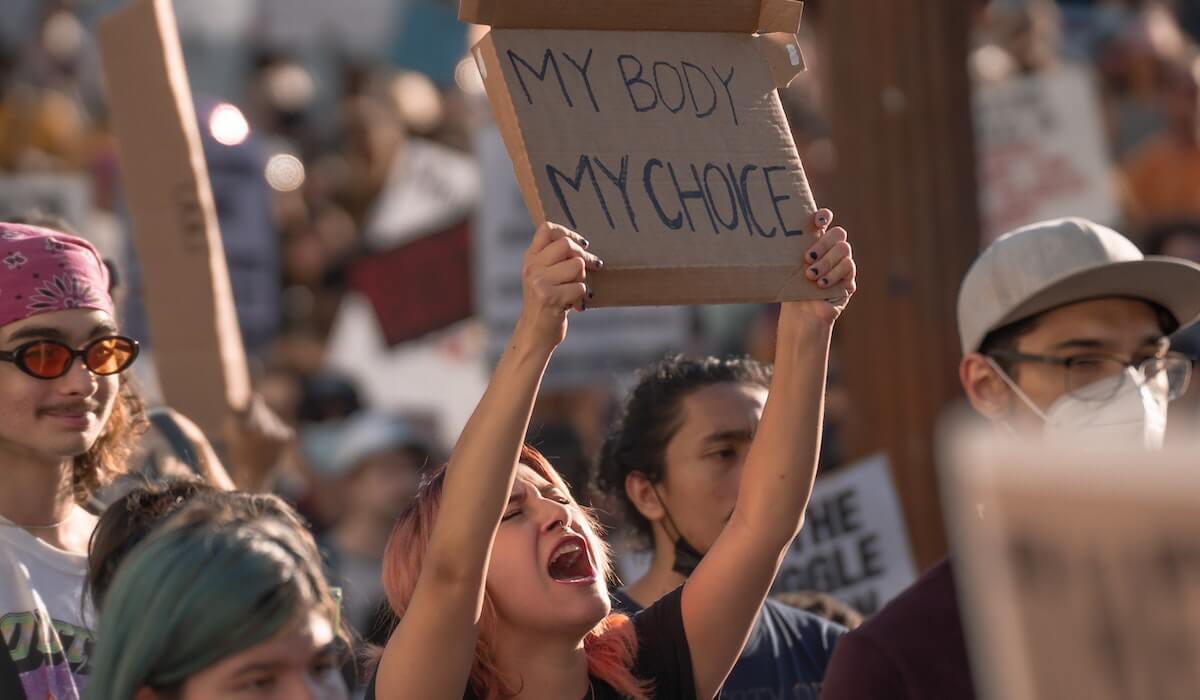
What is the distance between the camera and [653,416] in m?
3.67

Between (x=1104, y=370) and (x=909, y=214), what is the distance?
2285 millimetres

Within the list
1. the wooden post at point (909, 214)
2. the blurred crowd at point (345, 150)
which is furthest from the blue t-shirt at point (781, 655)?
the wooden post at point (909, 214)

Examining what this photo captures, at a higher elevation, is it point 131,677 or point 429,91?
point 429,91

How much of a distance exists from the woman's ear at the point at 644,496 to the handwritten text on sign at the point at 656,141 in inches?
42.6

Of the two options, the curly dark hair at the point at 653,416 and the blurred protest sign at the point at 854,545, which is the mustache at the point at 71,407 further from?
the blurred protest sign at the point at 854,545

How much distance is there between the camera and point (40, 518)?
10.6 ft

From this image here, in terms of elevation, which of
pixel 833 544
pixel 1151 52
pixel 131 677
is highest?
pixel 1151 52

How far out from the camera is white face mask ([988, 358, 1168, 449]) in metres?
3.05

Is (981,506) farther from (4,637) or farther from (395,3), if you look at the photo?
(395,3)

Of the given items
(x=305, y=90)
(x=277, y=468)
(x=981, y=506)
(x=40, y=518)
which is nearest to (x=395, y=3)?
(x=305, y=90)

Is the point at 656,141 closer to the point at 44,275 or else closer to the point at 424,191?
the point at 44,275

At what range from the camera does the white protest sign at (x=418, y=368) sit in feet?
27.1

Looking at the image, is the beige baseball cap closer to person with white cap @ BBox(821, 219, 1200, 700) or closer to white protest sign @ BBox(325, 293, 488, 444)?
person with white cap @ BBox(821, 219, 1200, 700)

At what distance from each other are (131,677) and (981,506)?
1275 millimetres
